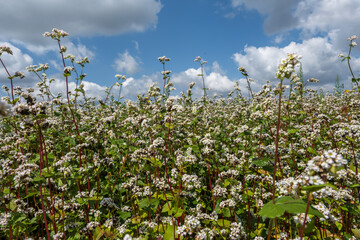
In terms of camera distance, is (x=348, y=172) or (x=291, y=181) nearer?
(x=291, y=181)

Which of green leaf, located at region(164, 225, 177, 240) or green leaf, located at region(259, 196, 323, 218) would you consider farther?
green leaf, located at region(164, 225, 177, 240)

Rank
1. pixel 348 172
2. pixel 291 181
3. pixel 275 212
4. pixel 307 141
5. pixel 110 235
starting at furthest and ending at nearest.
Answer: pixel 307 141 → pixel 348 172 → pixel 110 235 → pixel 291 181 → pixel 275 212

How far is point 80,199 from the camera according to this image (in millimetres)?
5176

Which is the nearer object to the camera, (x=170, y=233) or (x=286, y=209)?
(x=286, y=209)

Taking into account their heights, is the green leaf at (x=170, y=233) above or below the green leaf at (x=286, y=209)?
below

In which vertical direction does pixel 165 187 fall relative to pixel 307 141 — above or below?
below

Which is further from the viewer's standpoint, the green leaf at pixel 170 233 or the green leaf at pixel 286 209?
the green leaf at pixel 170 233

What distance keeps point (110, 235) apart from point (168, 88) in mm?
8710

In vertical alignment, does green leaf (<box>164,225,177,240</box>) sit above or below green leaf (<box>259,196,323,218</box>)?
below

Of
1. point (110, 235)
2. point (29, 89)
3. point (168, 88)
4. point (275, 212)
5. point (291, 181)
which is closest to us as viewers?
point (275, 212)

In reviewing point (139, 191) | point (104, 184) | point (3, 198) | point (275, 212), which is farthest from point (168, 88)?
point (275, 212)

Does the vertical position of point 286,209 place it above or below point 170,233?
above

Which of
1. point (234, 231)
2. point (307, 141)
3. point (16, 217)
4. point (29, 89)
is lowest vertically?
point (234, 231)

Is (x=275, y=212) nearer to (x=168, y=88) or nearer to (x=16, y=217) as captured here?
(x=16, y=217)
